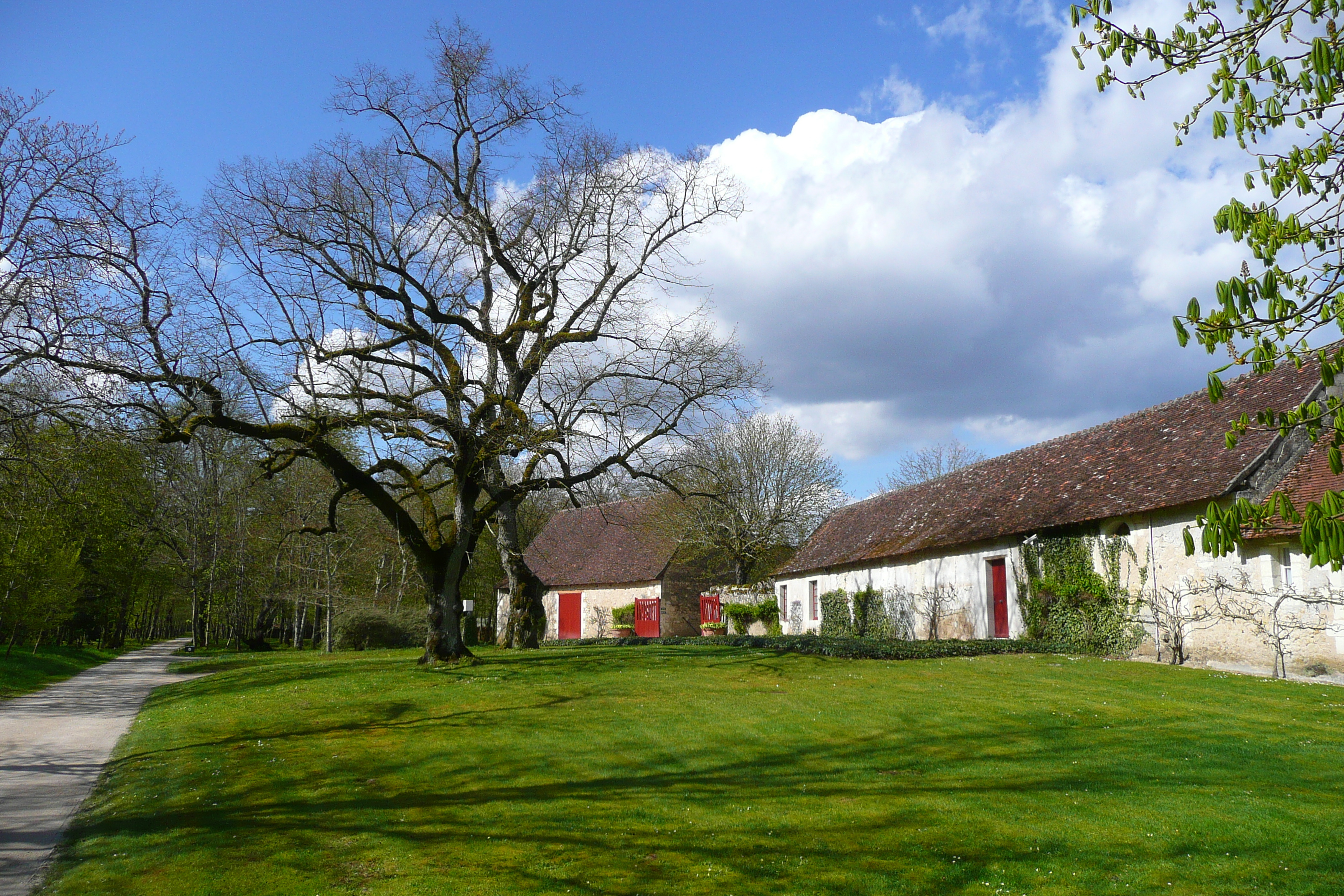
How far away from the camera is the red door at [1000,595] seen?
72.1ft

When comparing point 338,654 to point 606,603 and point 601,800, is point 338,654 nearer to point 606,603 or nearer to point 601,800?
point 606,603

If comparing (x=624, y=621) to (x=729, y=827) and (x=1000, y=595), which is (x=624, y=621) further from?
(x=729, y=827)

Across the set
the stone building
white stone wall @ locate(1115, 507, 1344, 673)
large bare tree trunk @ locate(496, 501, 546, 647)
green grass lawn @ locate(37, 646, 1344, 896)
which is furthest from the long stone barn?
large bare tree trunk @ locate(496, 501, 546, 647)

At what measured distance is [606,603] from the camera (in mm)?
39281

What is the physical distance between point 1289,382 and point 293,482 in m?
34.7

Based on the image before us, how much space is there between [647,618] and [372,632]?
11.8 metres

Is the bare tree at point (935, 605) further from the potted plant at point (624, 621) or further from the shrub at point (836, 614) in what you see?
the potted plant at point (624, 621)

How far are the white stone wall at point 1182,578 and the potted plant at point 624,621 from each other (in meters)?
16.1

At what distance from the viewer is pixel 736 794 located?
7590 mm

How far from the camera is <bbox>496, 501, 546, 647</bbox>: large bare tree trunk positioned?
869 inches

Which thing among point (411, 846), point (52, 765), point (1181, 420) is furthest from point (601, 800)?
point (1181, 420)

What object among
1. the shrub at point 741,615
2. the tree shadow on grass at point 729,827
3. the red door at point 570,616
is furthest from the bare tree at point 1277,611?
the red door at point 570,616

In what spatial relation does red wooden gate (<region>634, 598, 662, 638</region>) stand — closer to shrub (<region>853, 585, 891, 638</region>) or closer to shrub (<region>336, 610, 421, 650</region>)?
shrub (<region>336, 610, 421, 650</region>)

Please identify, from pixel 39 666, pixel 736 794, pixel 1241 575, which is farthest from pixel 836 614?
pixel 39 666
